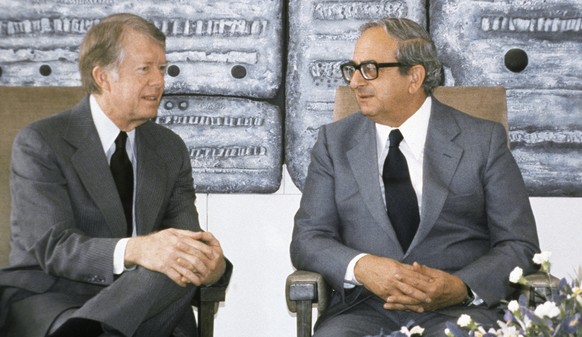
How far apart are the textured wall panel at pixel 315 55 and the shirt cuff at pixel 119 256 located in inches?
44.8

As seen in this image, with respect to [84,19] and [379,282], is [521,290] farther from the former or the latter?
[84,19]

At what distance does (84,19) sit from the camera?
348 cm

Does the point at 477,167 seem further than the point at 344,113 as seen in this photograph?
No

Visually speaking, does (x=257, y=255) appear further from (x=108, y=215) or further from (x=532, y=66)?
(x=532, y=66)

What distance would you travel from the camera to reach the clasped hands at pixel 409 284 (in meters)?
2.51

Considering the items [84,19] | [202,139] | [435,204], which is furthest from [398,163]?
[84,19]

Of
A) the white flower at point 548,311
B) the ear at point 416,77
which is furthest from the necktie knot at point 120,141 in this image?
the white flower at point 548,311

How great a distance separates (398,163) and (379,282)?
457mm

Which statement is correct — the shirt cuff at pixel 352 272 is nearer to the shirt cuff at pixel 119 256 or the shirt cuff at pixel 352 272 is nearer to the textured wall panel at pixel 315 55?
the shirt cuff at pixel 119 256

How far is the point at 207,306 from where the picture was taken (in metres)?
2.50

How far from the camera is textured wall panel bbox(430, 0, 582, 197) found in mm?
3320

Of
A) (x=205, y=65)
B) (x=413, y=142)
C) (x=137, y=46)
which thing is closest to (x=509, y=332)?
(x=413, y=142)

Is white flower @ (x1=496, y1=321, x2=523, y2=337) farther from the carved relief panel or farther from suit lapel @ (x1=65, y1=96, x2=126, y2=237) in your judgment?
the carved relief panel

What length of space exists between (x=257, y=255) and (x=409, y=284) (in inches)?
44.9
